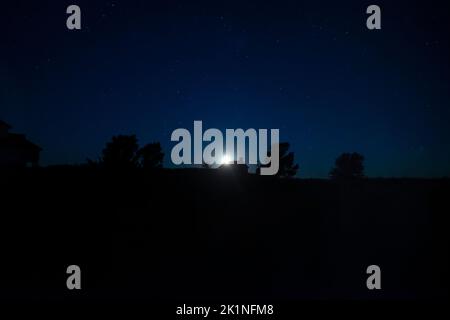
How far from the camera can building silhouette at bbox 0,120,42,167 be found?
17.7 meters

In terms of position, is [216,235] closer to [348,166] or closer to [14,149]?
[14,149]

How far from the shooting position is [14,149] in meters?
18.1

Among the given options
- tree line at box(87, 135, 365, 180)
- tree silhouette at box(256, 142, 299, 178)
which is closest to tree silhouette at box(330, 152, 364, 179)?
tree line at box(87, 135, 365, 180)

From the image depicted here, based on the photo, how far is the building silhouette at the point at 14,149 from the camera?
1766 centimetres

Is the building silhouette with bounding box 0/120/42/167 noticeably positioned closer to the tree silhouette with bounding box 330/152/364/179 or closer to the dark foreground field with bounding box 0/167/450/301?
the dark foreground field with bounding box 0/167/450/301

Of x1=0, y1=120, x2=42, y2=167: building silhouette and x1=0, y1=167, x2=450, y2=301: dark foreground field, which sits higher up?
x1=0, y1=120, x2=42, y2=167: building silhouette

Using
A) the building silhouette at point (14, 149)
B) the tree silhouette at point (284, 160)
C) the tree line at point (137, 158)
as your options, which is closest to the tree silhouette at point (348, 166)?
the tree line at point (137, 158)

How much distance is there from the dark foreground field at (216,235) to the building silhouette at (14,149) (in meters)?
11.5

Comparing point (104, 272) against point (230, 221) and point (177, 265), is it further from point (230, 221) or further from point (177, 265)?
point (230, 221)

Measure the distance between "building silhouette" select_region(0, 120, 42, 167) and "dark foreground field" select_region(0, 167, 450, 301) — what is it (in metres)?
11.5

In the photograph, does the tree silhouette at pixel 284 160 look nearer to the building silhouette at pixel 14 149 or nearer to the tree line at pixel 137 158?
the tree line at pixel 137 158

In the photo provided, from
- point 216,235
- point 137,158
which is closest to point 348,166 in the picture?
point 137,158

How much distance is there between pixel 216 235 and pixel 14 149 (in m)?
15.3
